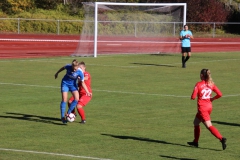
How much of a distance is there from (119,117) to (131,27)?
23.1 metres

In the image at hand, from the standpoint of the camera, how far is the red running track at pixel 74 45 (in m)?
40.6

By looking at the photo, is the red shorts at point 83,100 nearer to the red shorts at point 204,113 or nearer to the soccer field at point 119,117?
the soccer field at point 119,117

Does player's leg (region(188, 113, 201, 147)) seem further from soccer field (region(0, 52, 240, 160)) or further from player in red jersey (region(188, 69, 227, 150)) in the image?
soccer field (region(0, 52, 240, 160))

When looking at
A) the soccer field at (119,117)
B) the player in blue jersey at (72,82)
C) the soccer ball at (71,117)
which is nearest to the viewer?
the soccer field at (119,117)

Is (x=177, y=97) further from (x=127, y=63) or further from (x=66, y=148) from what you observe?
(x=127, y=63)

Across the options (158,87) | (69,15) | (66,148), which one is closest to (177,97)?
(158,87)

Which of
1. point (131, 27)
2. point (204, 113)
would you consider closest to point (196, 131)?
point (204, 113)

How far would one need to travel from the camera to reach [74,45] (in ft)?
158

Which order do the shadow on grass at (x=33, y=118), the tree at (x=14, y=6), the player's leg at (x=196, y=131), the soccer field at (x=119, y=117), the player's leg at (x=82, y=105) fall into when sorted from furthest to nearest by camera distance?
the tree at (x=14, y=6), the shadow on grass at (x=33, y=118), the player's leg at (x=82, y=105), the player's leg at (x=196, y=131), the soccer field at (x=119, y=117)

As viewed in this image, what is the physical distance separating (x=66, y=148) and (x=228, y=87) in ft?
40.2

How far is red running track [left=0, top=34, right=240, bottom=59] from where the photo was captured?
40625 millimetres

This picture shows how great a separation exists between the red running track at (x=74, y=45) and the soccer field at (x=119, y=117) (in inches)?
383

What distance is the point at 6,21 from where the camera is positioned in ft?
185

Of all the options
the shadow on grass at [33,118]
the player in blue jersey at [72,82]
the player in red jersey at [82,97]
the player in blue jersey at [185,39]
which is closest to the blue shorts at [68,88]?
the player in blue jersey at [72,82]
